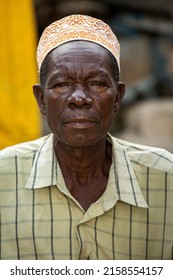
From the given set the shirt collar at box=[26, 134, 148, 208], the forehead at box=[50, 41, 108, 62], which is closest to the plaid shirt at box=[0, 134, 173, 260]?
the shirt collar at box=[26, 134, 148, 208]

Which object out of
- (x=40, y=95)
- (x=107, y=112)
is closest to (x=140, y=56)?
(x=40, y=95)

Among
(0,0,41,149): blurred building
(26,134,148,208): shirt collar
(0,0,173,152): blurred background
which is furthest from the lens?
(0,0,173,152): blurred background

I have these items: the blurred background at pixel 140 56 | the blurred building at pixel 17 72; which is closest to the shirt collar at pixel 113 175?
the blurred building at pixel 17 72

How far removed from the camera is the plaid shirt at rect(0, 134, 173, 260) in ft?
7.66

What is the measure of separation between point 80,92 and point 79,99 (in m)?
0.04

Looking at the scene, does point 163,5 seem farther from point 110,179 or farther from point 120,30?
point 110,179

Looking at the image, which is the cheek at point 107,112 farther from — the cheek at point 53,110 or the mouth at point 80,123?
the cheek at point 53,110

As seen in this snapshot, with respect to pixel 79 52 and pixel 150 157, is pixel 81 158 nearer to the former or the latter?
pixel 150 157

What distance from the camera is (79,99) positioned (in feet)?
7.09

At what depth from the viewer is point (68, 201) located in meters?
2.36

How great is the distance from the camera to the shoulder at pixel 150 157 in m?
2.47

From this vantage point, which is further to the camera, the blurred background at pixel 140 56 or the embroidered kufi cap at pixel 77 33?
the blurred background at pixel 140 56

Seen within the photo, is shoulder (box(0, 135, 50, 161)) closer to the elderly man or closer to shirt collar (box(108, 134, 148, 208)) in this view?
the elderly man

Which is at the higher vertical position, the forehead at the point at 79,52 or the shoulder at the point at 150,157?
the forehead at the point at 79,52
